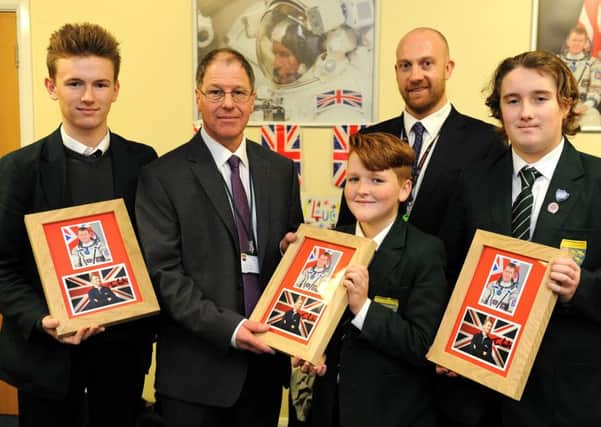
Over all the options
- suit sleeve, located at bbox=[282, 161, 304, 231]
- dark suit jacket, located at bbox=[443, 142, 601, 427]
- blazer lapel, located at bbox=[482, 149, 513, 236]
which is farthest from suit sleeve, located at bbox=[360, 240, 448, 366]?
suit sleeve, located at bbox=[282, 161, 304, 231]

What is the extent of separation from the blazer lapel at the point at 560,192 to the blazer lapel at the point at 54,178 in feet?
5.53

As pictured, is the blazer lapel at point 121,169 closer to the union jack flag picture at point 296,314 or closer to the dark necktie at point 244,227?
the dark necktie at point 244,227

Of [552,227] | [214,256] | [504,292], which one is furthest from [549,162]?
[214,256]

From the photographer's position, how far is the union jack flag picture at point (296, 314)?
70.8 inches

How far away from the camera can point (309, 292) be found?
6.08 ft

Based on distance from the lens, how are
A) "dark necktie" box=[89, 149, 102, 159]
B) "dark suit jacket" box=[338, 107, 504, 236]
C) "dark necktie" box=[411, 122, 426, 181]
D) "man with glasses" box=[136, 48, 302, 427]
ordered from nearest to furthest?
"man with glasses" box=[136, 48, 302, 427] → "dark necktie" box=[89, 149, 102, 159] → "dark suit jacket" box=[338, 107, 504, 236] → "dark necktie" box=[411, 122, 426, 181]

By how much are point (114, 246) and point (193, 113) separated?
6.08 feet

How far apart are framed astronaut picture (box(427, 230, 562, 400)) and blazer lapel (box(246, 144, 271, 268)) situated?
0.71 metres

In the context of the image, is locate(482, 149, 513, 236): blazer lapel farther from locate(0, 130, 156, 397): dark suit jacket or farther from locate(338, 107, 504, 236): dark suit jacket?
locate(0, 130, 156, 397): dark suit jacket

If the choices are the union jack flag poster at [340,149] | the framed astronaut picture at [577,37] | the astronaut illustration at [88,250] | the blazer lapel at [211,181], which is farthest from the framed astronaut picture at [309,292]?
the framed astronaut picture at [577,37]

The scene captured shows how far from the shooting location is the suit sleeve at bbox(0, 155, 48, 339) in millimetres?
1944

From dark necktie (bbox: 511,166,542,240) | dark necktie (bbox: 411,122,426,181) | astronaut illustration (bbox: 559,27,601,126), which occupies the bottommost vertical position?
dark necktie (bbox: 511,166,542,240)

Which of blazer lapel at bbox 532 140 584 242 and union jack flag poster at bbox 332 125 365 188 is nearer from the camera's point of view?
blazer lapel at bbox 532 140 584 242

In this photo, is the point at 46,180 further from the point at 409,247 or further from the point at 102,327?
the point at 409,247
